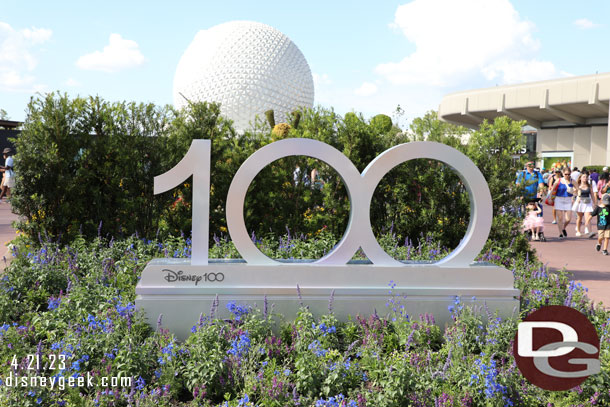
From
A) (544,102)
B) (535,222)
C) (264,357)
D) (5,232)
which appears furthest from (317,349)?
(544,102)

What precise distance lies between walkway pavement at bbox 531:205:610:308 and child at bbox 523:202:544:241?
27 centimetres

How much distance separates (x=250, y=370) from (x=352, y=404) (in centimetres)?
80

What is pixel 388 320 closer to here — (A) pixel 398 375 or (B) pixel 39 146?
(A) pixel 398 375

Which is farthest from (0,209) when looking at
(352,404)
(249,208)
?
(352,404)

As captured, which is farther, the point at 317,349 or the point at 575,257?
the point at 575,257

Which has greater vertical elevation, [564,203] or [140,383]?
[564,203]

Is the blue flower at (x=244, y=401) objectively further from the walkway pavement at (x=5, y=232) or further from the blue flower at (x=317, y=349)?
the walkway pavement at (x=5, y=232)

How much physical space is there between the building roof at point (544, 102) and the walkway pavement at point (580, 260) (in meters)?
27.0

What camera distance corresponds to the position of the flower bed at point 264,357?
11.1 ft

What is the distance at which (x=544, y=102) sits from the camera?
39.6 meters

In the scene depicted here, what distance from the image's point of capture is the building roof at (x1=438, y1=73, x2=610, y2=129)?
121ft

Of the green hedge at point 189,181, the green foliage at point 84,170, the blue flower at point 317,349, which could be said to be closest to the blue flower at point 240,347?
the blue flower at point 317,349

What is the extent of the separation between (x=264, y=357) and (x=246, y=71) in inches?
1059

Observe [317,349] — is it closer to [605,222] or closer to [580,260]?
[580,260]
